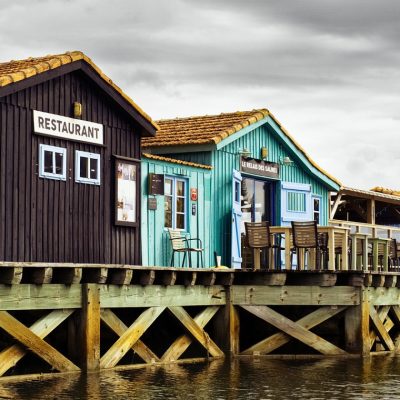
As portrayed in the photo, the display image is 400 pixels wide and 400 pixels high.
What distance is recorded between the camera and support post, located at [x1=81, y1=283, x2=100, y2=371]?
17.2m

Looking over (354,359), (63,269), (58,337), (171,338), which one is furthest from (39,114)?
(354,359)

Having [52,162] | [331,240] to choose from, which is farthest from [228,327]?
[52,162]

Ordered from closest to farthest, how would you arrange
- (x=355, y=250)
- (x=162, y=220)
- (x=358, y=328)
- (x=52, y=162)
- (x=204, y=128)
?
(x=52, y=162) < (x=358, y=328) < (x=162, y=220) < (x=355, y=250) < (x=204, y=128)

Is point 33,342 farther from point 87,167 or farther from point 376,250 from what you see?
point 376,250

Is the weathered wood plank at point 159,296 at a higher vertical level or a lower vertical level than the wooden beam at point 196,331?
higher

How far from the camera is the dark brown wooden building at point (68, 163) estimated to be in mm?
17625

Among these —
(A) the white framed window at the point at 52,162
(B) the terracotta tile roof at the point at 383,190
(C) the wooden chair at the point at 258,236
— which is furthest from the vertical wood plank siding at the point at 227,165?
(B) the terracotta tile roof at the point at 383,190

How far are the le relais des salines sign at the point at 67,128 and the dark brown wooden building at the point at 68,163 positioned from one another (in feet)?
0.06

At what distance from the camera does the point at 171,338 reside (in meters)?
21.3

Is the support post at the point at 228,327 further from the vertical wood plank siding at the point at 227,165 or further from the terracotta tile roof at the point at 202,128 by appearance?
Result: the terracotta tile roof at the point at 202,128

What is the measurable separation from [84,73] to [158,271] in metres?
3.72

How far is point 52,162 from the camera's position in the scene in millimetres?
18406

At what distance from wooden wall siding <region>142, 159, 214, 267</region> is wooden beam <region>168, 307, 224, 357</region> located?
62.6 inches

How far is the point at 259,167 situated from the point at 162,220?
4410 millimetres
